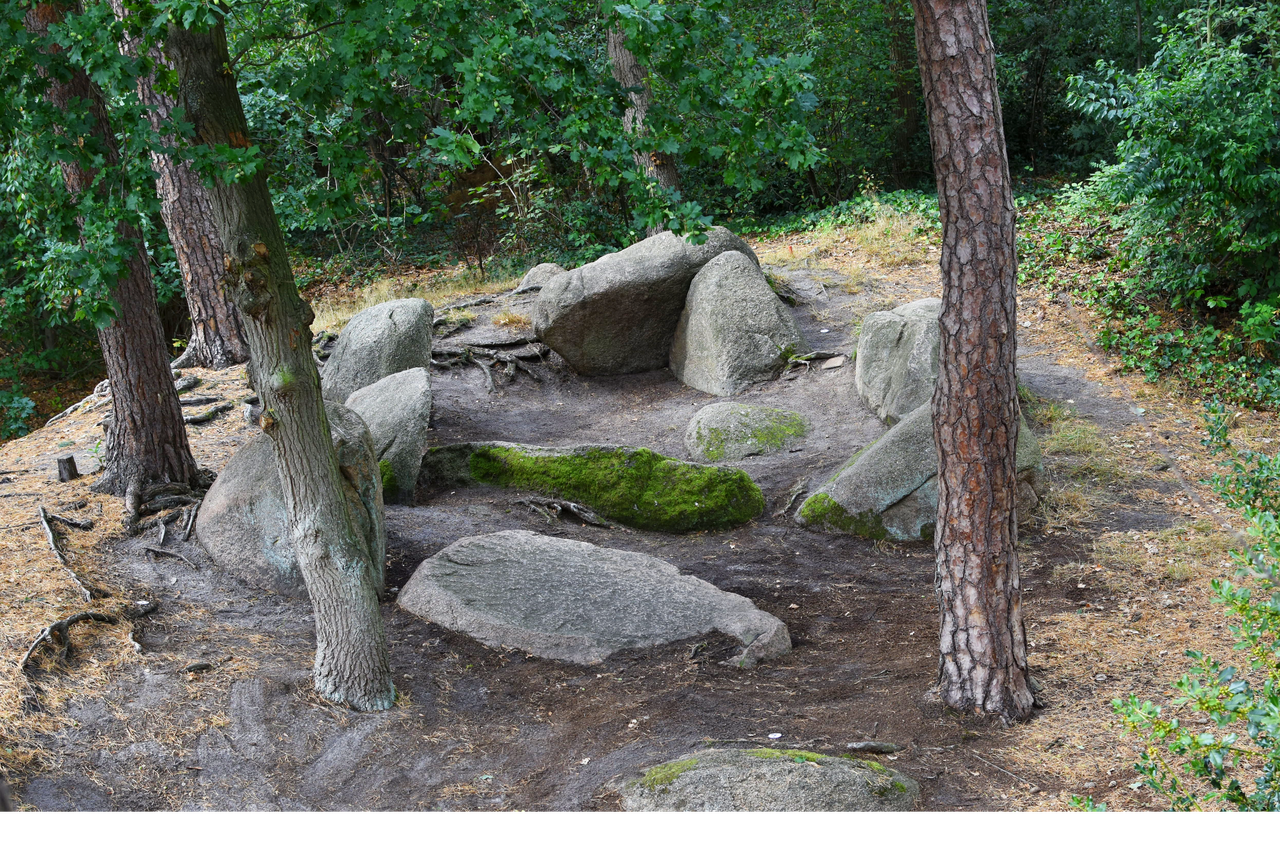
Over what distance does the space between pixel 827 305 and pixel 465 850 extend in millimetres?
12671

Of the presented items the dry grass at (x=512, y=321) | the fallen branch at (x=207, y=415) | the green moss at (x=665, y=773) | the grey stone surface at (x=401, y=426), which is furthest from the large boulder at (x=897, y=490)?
the dry grass at (x=512, y=321)

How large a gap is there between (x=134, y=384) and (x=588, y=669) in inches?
167

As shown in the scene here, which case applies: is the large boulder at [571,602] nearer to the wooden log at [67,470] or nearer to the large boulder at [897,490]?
the large boulder at [897,490]

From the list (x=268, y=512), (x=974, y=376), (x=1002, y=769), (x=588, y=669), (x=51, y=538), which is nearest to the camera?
(x=1002, y=769)

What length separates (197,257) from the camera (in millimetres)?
10656

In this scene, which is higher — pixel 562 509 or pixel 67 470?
pixel 67 470

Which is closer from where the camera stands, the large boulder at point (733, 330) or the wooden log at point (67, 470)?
the wooden log at point (67, 470)

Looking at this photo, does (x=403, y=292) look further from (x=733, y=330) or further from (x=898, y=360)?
(x=898, y=360)

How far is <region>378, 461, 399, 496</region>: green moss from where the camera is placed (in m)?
7.88

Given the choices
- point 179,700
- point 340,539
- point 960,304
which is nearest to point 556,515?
point 340,539

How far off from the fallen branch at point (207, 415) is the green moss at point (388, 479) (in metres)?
2.38

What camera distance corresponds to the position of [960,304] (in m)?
4.30

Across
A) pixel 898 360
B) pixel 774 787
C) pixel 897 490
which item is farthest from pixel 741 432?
pixel 774 787

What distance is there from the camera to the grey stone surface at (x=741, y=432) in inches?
369
